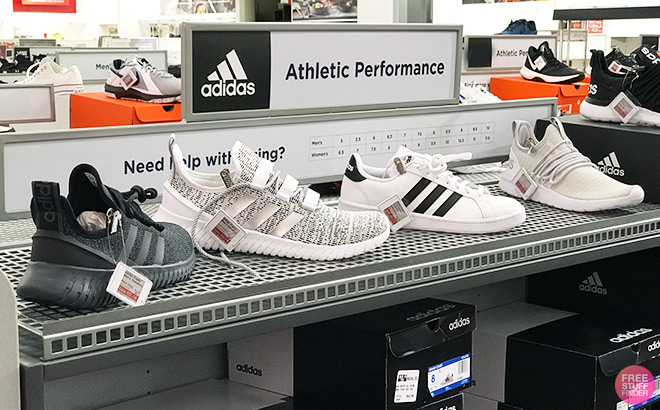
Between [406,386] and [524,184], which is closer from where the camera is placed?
[406,386]

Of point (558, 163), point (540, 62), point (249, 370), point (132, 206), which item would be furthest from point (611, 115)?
point (540, 62)

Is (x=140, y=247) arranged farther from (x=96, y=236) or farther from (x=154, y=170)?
(x=154, y=170)

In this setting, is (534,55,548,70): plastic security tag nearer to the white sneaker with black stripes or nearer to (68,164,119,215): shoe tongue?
the white sneaker with black stripes

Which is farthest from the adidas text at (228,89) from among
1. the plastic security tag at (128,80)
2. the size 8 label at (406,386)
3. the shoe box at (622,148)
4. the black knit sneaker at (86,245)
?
the plastic security tag at (128,80)

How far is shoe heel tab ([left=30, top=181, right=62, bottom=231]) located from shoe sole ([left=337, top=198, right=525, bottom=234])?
2.26 ft

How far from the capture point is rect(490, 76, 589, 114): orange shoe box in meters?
5.07

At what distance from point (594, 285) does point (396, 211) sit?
871mm

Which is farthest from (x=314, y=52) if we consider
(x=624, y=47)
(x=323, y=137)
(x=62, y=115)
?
(x=624, y=47)

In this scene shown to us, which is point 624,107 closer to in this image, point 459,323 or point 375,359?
point 459,323

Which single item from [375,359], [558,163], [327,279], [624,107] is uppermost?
[624,107]

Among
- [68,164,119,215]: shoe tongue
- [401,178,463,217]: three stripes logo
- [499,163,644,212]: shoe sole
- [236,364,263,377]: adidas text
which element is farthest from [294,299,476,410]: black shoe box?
[68,164,119,215]: shoe tongue

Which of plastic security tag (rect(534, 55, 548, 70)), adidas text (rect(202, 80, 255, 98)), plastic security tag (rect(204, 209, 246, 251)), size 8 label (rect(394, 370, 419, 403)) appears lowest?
size 8 label (rect(394, 370, 419, 403))

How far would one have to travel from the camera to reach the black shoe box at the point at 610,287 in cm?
219

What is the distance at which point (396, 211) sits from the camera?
166cm
